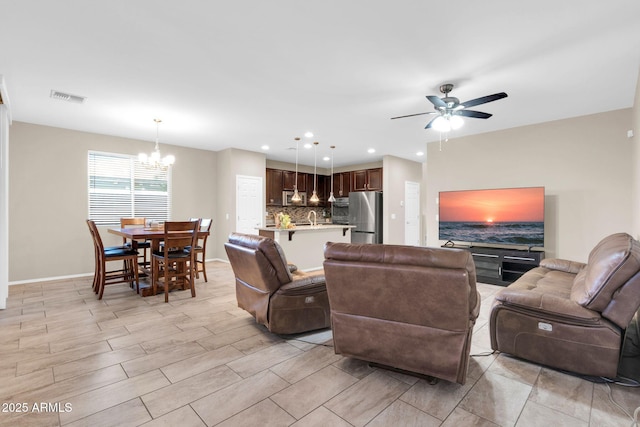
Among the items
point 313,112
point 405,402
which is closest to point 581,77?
point 313,112

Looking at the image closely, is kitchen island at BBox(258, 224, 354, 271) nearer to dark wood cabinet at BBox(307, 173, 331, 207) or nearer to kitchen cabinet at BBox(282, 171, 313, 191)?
kitchen cabinet at BBox(282, 171, 313, 191)

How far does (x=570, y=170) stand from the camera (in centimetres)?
453

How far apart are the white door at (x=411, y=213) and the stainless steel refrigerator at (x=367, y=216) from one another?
771 millimetres

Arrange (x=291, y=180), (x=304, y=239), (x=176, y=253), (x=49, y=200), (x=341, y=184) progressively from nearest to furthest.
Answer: (x=176, y=253), (x=49, y=200), (x=304, y=239), (x=291, y=180), (x=341, y=184)

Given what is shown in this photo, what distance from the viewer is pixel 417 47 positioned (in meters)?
2.62

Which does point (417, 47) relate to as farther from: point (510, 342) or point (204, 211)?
point (204, 211)

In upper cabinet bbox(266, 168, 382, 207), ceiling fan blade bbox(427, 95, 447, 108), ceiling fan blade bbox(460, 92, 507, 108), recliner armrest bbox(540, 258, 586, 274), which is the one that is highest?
ceiling fan blade bbox(427, 95, 447, 108)

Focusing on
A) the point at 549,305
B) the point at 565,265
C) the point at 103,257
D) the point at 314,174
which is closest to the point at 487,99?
the point at 549,305

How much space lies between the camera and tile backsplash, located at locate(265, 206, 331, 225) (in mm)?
8383

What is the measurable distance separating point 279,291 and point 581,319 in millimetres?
2188

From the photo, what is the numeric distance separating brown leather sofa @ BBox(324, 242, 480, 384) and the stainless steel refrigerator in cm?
540

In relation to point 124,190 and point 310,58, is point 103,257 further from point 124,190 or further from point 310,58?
point 310,58

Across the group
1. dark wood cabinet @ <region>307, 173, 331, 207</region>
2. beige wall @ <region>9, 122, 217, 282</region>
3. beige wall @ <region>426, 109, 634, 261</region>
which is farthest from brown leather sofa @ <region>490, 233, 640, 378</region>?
dark wood cabinet @ <region>307, 173, 331, 207</region>

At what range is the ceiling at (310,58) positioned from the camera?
2178 millimetres
